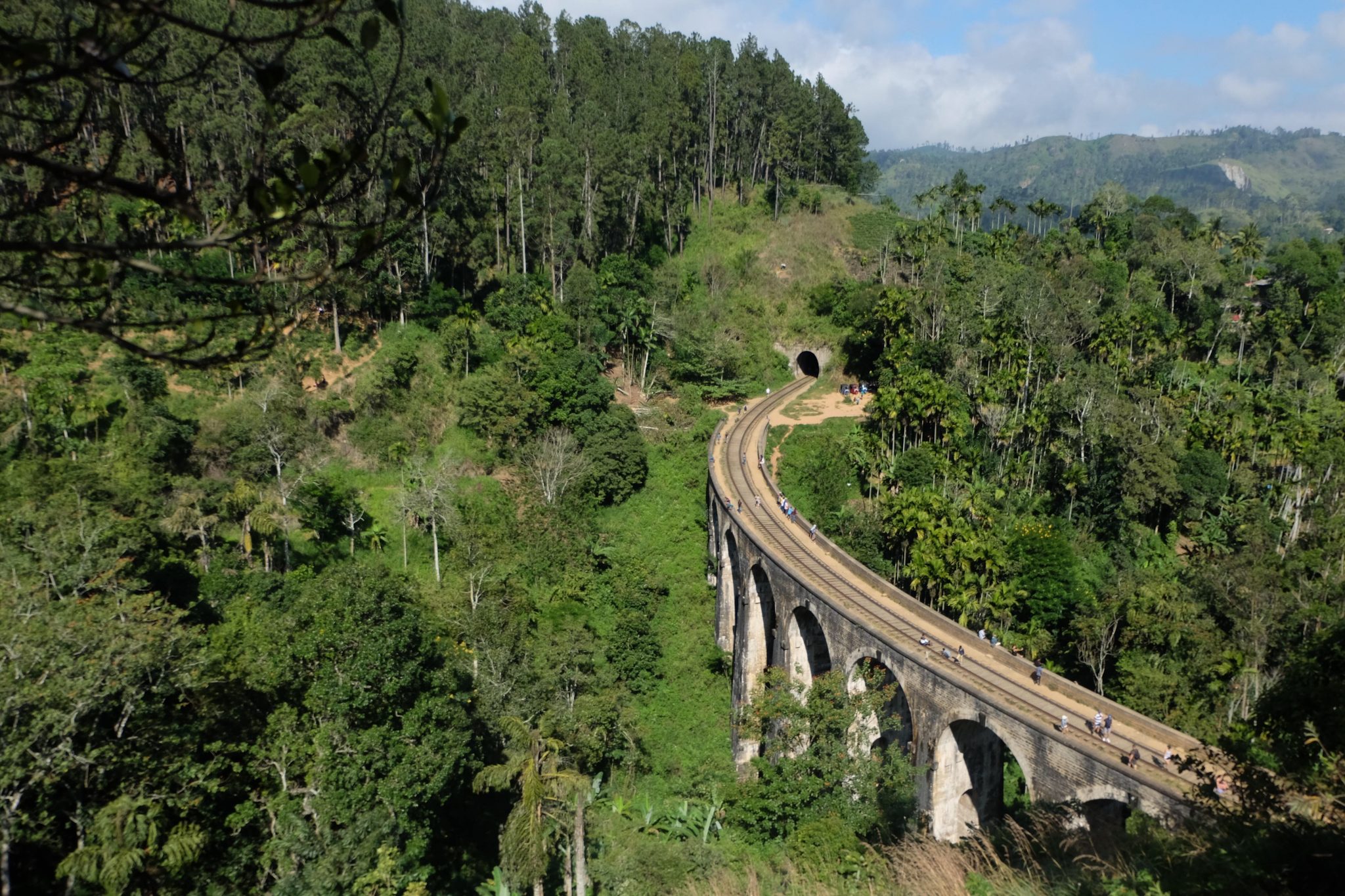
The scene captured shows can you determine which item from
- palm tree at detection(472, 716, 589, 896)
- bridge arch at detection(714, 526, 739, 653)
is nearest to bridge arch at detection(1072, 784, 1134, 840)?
palm tree at detection(472, 716, 589, 896)

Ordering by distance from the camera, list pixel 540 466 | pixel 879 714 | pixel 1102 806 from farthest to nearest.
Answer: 1. pixel 540 466
2. pixel 879 714
3. pixel 1102 806

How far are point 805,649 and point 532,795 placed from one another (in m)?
19.3

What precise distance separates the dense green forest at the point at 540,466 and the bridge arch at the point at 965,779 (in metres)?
1.14

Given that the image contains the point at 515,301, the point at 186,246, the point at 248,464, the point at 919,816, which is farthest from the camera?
the point at 515,301

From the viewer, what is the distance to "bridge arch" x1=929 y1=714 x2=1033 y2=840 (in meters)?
26.3

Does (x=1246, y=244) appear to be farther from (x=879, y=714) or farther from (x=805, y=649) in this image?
(x=879, y=714)

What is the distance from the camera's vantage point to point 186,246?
4281 millimetres

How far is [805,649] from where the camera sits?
1400 inches

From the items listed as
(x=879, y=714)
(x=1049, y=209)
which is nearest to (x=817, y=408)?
(x=879, y=714)

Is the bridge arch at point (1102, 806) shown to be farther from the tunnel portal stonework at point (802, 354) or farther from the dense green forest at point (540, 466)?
the tunnel portal stonework at point (802, 354)

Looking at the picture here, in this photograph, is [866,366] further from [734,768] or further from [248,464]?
[248,464]

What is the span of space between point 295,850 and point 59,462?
22.8 m

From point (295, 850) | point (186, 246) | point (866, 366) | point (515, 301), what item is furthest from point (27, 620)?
point (866, 366)

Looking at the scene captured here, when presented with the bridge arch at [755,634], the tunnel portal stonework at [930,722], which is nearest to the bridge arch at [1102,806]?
the tunnel portal stonework at [930,722]
